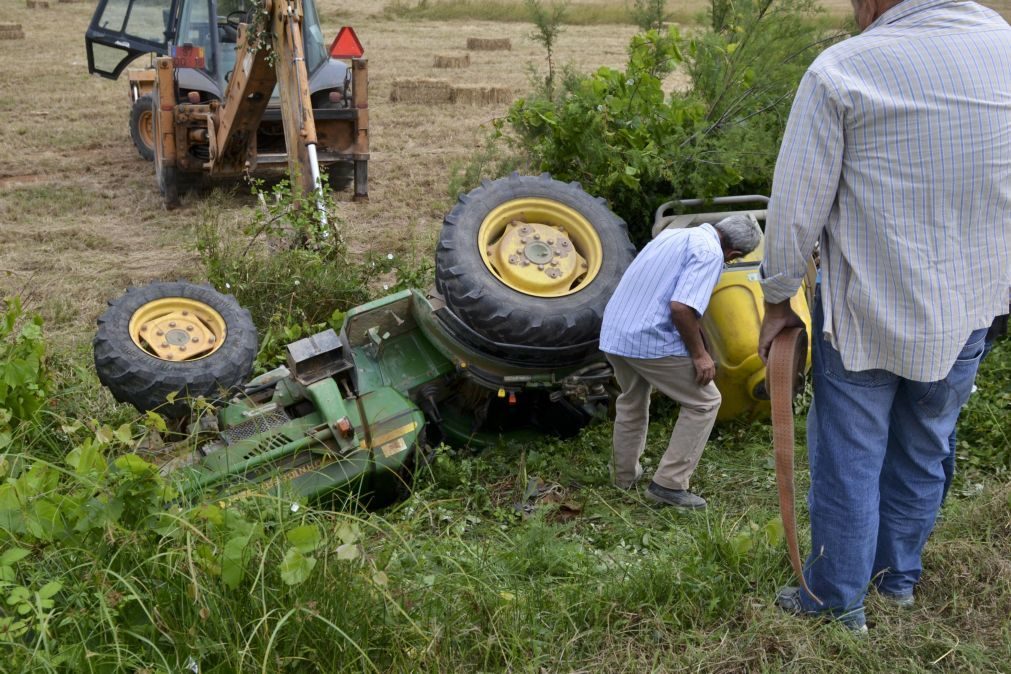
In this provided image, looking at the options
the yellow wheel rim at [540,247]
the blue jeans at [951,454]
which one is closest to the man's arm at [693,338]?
the yellow wheel rim at [540,247]

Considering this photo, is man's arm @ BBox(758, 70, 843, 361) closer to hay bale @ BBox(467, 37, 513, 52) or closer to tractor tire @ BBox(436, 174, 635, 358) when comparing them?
tractor tire @ BBox(436, 174, 635, 358)

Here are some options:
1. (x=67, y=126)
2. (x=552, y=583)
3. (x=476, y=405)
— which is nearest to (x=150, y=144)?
(x=67, y=126)

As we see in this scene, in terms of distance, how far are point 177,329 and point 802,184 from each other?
3254 millimetres

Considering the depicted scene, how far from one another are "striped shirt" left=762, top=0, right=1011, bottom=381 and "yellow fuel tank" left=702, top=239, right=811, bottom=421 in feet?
7.02

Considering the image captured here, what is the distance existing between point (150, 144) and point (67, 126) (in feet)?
7.72

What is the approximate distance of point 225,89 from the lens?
32.2 ft

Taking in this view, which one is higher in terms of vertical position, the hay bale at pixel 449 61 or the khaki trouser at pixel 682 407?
the khaki trouser at pixel 682 407

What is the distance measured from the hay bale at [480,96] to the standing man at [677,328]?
10751 mm

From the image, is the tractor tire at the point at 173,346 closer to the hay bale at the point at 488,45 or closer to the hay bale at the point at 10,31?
the hay bale at the point at 488,45

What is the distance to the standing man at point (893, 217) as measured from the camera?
2.50m

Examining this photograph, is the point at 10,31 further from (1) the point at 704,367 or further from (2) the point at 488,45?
(1) the point at 704,367

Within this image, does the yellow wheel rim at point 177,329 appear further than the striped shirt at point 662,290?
Yes

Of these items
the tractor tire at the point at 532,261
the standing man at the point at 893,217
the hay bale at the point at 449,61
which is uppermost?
the standing man at the point at 893,217

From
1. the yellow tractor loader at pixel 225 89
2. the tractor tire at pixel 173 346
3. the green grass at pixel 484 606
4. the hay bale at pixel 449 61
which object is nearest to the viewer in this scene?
the green grass at pixel 484 606
